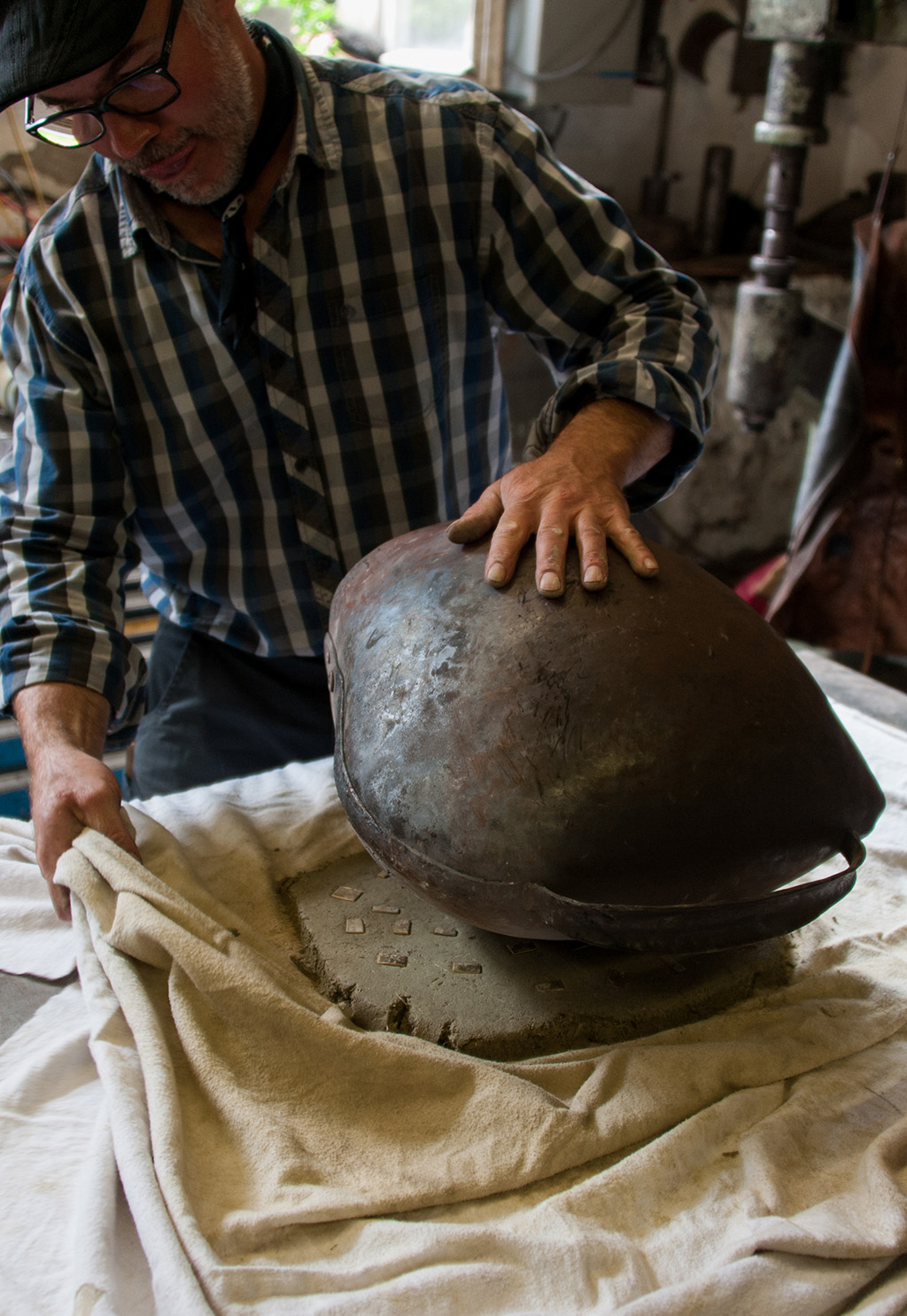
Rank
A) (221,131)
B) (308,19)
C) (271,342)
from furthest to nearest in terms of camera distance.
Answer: (308,19)
(271,342)
(221,131)

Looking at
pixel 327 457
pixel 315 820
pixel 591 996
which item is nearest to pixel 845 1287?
pixel 591 996

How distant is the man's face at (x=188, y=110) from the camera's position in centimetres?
121

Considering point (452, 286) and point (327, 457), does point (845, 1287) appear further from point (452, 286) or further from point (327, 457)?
point (452, 286)

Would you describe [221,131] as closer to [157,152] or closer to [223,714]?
[157,152]

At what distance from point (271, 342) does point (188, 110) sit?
1.02 feet

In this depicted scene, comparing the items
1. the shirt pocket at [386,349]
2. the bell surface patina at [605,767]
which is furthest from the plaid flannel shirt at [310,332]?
the bell surface patina at [605,767]

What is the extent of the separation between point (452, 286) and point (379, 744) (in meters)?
0.85

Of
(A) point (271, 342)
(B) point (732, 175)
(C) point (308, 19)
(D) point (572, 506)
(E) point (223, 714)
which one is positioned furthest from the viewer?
(B) point (732, 175)

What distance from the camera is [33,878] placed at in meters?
1.35

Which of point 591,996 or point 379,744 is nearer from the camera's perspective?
point 379,744

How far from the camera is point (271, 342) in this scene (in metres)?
1.50

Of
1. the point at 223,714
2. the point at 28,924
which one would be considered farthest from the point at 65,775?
the point at 223,714

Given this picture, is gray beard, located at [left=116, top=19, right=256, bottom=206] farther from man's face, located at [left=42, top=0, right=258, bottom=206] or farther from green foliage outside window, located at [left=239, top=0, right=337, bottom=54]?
green foliage outside window, located at [left=239, top=0, right=337, bottom=54]

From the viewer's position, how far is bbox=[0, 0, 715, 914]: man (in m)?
1.35
